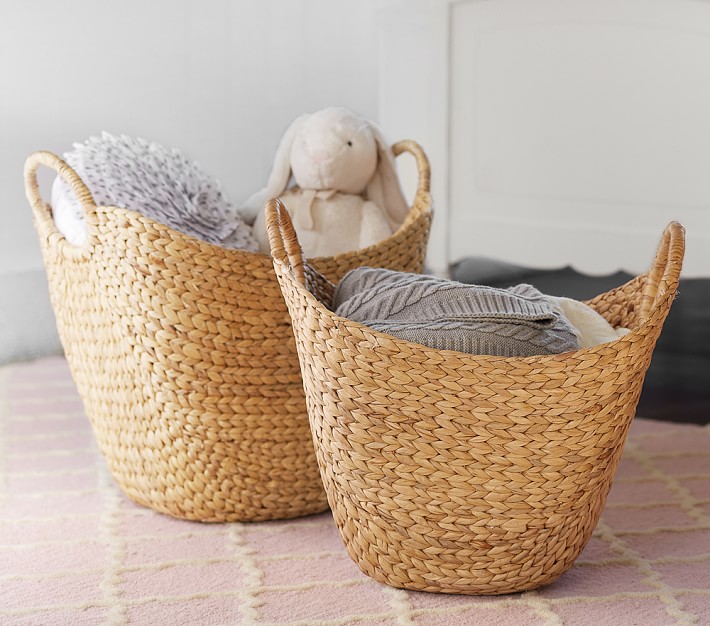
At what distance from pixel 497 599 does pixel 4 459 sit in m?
0.89

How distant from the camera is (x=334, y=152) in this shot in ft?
4.80

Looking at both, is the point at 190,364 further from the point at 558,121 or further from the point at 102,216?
the point at 558,121

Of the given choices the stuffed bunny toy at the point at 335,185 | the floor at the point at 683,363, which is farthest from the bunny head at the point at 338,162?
the floor at the point at 683,363

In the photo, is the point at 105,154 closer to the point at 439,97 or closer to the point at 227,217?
the point at 227,217

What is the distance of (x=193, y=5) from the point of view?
228cm

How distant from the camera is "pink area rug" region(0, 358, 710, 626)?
3.38ft

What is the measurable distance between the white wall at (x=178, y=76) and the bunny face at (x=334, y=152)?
0.82 m

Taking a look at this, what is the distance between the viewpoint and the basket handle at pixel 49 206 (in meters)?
1.23

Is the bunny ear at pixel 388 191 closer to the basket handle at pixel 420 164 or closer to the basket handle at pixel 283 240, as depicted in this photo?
the basket handle at pixel 420 164

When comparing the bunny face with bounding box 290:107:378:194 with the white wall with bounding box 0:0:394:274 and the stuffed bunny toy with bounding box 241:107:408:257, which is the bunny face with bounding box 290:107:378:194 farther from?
the white wall with bounding box 0:0:394:274

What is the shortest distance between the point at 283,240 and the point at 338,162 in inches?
16.7

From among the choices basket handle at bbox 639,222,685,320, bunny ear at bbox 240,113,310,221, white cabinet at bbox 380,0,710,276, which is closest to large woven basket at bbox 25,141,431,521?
bunny ear at bbox 240,113,310,221

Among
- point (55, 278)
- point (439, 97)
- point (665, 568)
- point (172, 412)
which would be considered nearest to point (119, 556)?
point (172, 412)

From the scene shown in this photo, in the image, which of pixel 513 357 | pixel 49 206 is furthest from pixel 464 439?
pixel 49 206
